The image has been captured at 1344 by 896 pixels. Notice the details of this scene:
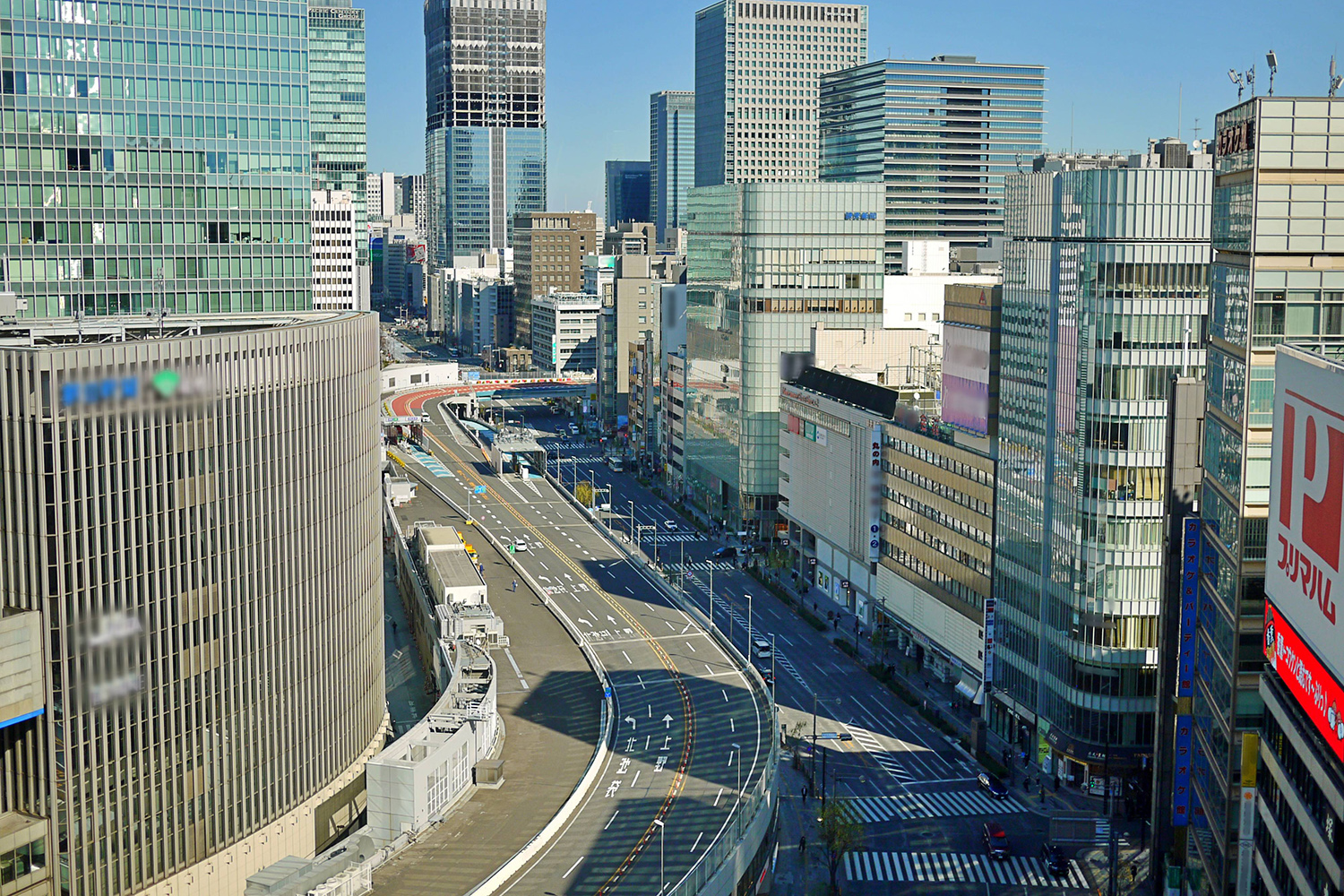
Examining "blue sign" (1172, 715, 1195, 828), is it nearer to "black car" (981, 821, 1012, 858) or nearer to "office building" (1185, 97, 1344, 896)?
"office building" (1185, 97, 1344, 896)

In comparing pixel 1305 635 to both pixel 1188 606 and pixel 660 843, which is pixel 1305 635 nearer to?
pixel 1188 606

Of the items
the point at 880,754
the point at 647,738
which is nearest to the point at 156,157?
the point at 647,738

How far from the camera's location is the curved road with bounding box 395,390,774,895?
64.6m

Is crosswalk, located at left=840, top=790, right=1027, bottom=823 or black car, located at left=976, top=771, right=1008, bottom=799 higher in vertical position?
black car, located at left=976, top=771, right=1008, bottom=799

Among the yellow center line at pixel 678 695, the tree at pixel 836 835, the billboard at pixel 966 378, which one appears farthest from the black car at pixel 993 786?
the billboard at pixel 966 378

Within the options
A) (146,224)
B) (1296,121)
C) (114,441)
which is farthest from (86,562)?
(1296,121)

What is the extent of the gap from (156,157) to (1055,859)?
5925cm

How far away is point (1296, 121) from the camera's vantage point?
57.8 metres

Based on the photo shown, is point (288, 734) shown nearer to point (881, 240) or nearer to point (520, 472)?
point (881, 240)

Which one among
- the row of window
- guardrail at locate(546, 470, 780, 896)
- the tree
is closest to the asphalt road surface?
the tree

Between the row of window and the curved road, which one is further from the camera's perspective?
the row of window

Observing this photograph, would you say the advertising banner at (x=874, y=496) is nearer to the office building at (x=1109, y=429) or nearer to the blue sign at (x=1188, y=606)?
the office building at (x=1109, y=429)

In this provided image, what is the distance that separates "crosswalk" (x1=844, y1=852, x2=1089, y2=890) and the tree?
98cm

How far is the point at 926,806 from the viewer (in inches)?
3324
